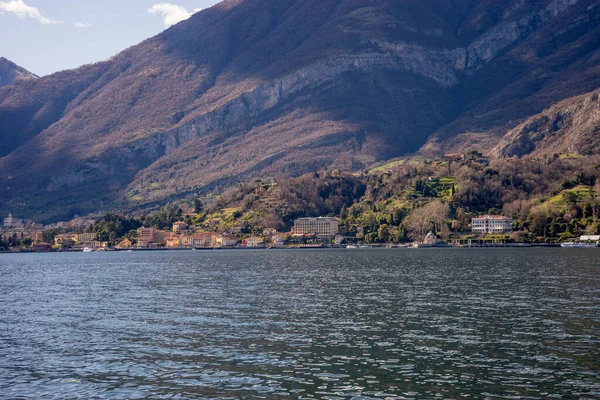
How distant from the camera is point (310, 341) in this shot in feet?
177

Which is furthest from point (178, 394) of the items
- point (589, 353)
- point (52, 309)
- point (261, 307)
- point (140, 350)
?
point (52, 309)

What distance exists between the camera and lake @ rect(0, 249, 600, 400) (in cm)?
4169

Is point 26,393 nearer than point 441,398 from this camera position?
No

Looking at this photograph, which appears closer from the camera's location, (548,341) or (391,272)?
(548,341)

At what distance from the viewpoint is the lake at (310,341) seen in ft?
137

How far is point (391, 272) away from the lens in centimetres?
11806

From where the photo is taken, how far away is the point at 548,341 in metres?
52.2

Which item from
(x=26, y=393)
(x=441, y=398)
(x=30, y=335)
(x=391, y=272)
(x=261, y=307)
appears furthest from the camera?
(x=391, y=272)

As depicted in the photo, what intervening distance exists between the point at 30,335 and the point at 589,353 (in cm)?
4335

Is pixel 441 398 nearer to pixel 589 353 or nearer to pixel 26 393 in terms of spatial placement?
pixel 589 353

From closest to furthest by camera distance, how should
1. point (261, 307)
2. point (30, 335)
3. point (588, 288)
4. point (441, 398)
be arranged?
point (441, 398), point (30, 335), point (261, 307), point (588, 288)

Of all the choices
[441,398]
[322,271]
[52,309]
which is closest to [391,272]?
[322,271]

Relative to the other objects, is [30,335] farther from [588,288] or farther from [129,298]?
[588,288]

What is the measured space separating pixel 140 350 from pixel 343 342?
580 inches
